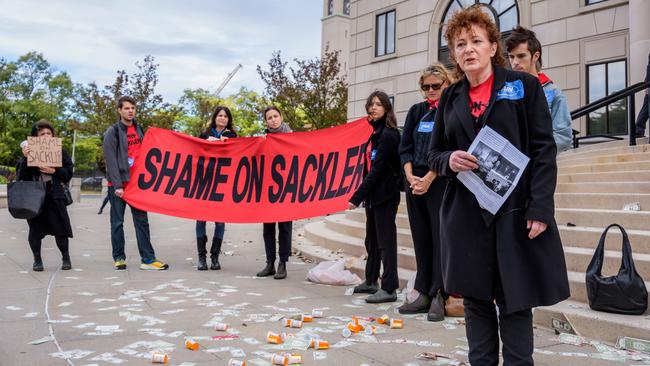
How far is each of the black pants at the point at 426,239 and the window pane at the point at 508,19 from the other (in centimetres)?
1496

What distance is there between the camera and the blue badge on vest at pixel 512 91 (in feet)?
9.06

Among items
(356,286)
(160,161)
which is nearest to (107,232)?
(160,161)

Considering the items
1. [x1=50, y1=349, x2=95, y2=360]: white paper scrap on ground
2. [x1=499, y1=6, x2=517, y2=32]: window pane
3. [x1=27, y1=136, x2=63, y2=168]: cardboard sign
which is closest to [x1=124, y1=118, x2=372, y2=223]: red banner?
[x1=27, y1=136, x2=63, y2=168]: cardboard sign

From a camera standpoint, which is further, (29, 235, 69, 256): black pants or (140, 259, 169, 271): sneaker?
(140, 259, 169, 271): sneaker

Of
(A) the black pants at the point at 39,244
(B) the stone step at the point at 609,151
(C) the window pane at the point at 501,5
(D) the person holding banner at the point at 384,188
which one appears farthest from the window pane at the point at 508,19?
(A) the black pants at the point at 39,244

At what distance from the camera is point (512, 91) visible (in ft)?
9.10

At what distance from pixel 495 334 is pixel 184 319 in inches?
115

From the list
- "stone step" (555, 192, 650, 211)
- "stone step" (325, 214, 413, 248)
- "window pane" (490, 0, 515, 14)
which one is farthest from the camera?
"window pane" (490, 0, 515, 14)

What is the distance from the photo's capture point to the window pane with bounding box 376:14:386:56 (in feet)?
74.0

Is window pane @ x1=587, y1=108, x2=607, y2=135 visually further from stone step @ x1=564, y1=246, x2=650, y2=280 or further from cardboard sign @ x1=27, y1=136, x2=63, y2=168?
cardboard sign @ x1=27, y1=136, x2=63, y2=168

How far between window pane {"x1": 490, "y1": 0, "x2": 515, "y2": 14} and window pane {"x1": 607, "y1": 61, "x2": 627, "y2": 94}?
435cm

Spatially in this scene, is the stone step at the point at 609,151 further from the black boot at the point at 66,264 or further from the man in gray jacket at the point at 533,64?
the black boot at the point at 66,264

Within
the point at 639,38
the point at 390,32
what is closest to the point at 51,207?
the point at 639,38

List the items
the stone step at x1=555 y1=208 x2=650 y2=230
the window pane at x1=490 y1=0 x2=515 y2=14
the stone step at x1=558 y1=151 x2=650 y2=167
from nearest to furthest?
the stone step at x1=555 y1=208 x2=650 y2=230 → the stone step at x1=558 y1=151 x2=650 y2=167 → the window pane at x1=490 y1=0 x2=515 y2=14
